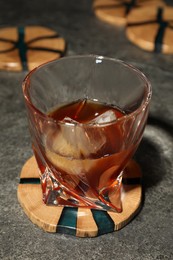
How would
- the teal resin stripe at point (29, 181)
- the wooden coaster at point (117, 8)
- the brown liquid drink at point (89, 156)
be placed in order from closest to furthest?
the brown liquid drink at point (89, 156) → the teal resin stripe at point (29, 181) → the wooden coaster at point (117, 8)

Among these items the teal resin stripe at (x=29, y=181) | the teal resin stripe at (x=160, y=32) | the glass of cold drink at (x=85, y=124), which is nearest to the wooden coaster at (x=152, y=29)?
the teal resin stripe at (x=160, y=32)

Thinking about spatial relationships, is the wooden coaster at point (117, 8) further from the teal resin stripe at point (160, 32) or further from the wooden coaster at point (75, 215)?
the wooden coaster at point (75, 215)

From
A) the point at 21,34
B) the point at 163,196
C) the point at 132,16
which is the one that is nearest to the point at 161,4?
the point at 132,16

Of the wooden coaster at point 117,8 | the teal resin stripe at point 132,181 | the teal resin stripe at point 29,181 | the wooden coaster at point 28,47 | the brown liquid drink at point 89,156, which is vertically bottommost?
the teal resin stripe at point 29,181

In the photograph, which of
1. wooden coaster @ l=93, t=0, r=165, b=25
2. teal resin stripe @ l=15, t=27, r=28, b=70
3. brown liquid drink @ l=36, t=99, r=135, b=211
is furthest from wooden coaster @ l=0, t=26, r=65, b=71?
brown liquid drink @ l=36, t=99, r=135, b=211

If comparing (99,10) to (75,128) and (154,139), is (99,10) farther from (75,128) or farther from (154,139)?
(75,128)

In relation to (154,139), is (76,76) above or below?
above

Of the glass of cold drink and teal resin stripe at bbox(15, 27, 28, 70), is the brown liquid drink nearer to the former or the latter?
the glass of cold drink

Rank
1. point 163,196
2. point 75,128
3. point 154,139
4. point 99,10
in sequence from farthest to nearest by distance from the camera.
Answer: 1. point 99,10
2. point 154,139
3. point 163,196
4. point 75,128
